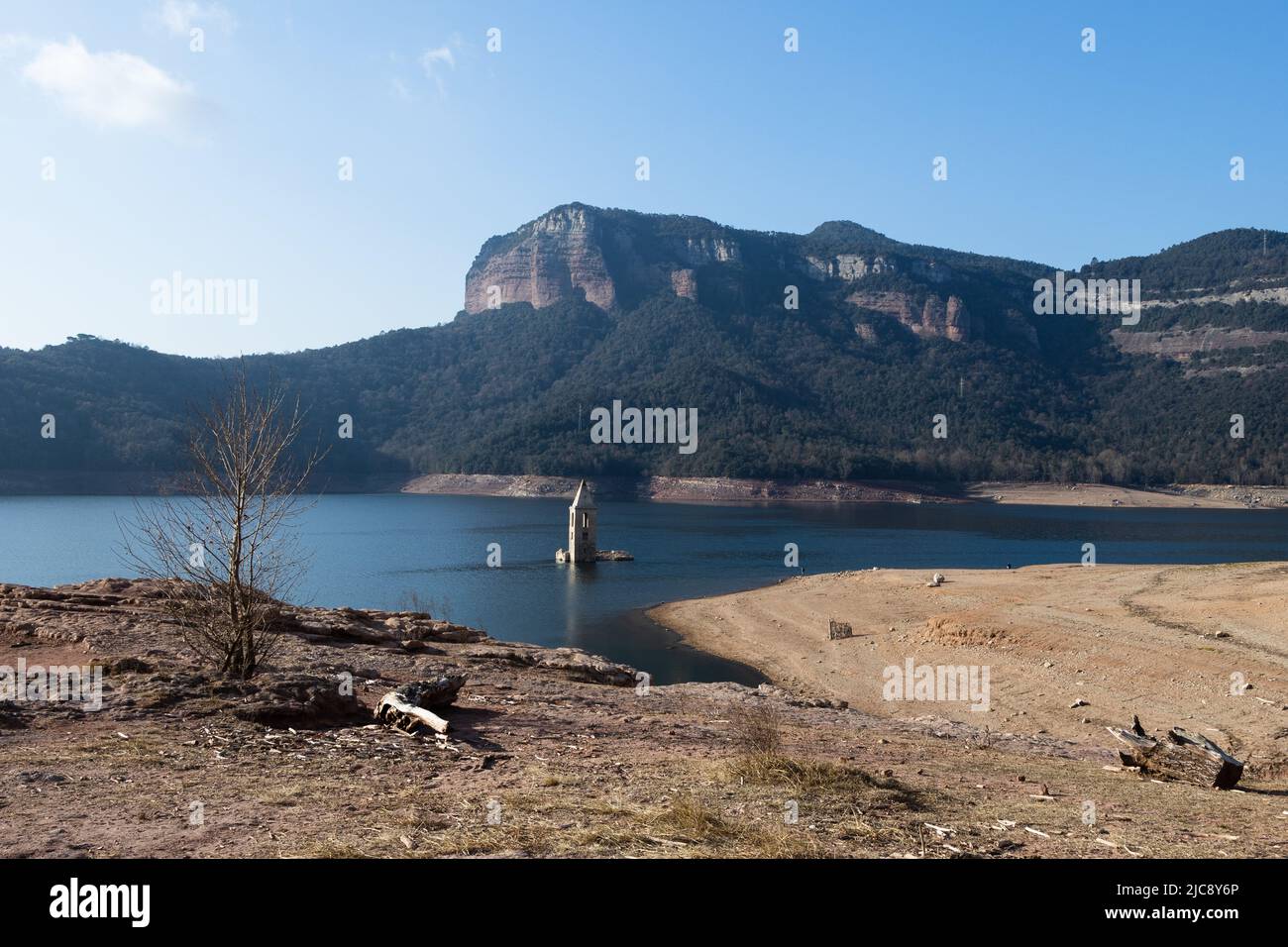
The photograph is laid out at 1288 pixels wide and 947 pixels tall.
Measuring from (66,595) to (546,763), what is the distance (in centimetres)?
1537

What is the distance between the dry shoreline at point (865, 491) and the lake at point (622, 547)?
273 inches

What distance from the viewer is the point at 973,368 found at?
187750mm

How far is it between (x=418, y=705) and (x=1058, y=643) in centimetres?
1816

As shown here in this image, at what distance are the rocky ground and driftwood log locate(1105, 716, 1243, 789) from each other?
323mm

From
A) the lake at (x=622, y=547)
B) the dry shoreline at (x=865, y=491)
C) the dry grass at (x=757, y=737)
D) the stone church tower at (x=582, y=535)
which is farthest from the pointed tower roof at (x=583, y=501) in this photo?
the dry shoreline at (x=865, y=491)

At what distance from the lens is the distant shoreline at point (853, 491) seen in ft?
401

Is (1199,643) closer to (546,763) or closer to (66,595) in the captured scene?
(546,763)

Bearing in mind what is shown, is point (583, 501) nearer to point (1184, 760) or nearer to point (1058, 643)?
point (1058, 643)

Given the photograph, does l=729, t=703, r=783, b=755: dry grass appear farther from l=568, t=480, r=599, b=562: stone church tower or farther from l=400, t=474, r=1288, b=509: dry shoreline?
l=400, t=474, r=1288, b=509: dry shoreline

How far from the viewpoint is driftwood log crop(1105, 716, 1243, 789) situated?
926cm

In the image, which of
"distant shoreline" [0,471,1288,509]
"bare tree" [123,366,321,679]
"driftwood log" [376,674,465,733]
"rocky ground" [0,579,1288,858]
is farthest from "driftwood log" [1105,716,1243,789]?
"distant shoreline" [0,471,1288,509]

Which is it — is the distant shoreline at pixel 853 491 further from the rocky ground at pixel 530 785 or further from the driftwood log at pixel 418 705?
the driftwood log at pixel 418 705

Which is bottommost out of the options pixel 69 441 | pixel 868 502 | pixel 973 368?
pixel 868 502
